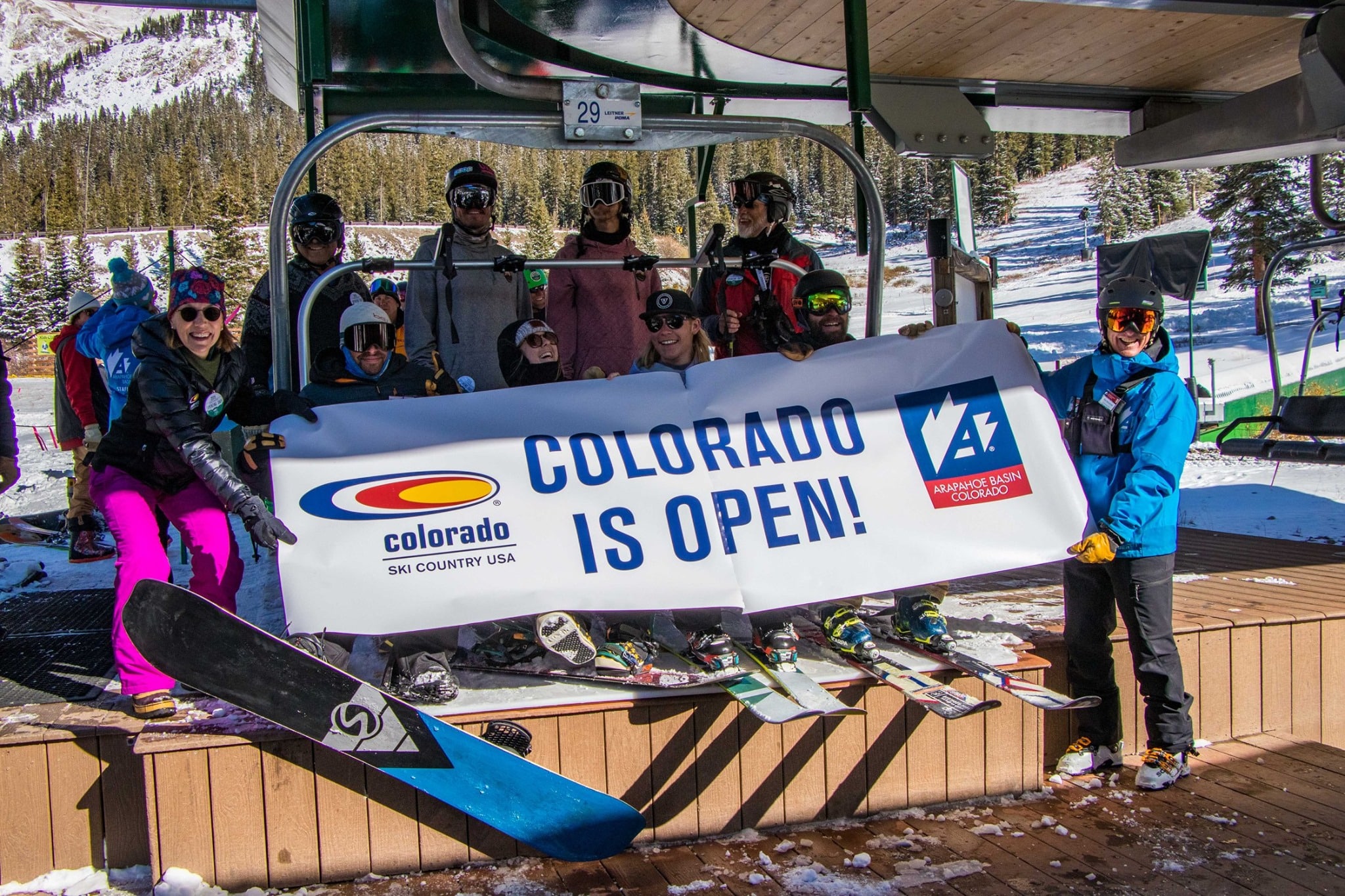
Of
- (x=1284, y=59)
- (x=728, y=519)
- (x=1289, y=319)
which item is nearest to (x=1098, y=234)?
(x=1289, y=319)

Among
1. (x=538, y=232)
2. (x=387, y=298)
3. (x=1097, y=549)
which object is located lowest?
(x=1097, y=549)

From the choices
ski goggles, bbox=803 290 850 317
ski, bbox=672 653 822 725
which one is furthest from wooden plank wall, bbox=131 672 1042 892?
ski goggles, bbox=803 290 850 317

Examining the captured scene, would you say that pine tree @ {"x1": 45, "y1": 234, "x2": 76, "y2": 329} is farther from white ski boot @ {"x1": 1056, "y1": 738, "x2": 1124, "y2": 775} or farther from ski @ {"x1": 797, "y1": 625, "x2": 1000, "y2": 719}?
white ski boot @ {"x1": 1056, "y1": 738, "x2": 1124, "y2": 775}

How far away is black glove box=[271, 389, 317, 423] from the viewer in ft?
11.5

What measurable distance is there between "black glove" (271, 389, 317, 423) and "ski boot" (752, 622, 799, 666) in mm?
1847

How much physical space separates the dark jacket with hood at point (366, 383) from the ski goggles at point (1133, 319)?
2.59 meters

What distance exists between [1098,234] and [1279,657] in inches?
2635

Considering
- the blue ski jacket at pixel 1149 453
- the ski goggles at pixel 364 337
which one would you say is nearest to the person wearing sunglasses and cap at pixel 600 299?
the ski goggles at pixel 364 337

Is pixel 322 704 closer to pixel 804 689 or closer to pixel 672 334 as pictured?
pixel 804 689

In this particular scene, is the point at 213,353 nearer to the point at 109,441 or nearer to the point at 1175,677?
the point at 109,441

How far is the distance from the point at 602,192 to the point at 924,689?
268 centimetres

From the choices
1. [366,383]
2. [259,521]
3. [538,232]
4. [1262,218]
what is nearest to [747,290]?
[366,383]

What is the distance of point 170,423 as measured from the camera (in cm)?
332

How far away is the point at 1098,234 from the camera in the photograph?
6462 cm
